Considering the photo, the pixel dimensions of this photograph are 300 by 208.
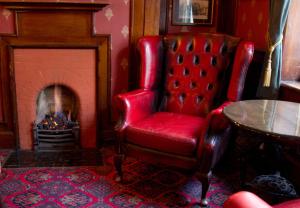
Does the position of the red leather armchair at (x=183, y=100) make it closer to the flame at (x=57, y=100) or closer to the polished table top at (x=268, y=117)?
the polished table top at (x=268, y=117)

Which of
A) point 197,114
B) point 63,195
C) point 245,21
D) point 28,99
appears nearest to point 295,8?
point 245,21

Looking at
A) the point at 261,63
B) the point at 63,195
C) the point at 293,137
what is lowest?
the point at 63,195

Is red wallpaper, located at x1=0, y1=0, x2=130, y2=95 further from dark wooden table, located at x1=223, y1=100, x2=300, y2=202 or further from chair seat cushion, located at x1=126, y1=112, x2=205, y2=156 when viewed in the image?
dark wooden table, located at x1=223, y1=100, x2=300, y2=202

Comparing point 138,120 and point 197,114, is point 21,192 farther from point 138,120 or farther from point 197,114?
point 197,114

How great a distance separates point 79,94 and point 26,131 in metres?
0.62

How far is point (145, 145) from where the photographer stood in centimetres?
238

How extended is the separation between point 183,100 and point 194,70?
277 mm

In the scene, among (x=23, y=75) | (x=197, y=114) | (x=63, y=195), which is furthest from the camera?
(x=23, y=75)

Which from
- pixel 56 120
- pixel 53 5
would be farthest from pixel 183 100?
pixel 53 5

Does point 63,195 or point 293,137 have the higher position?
point 293,137

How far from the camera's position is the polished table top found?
5.33 feet

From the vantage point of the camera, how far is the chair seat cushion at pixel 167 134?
2240 millimetres

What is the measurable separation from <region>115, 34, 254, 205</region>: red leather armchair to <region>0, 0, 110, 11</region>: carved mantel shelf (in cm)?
52

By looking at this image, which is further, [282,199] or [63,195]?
[63,195]
